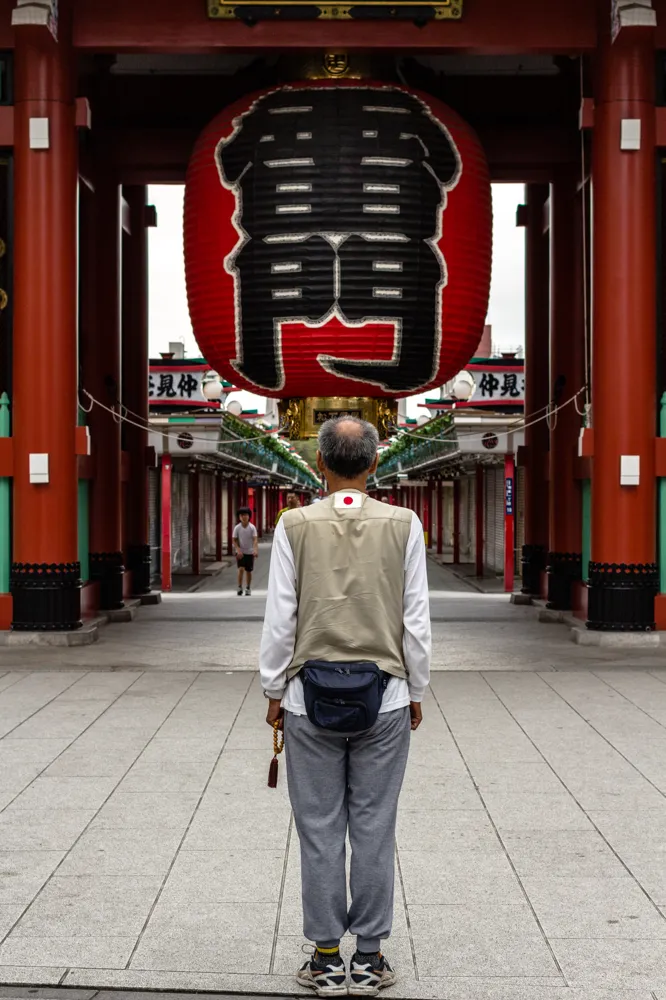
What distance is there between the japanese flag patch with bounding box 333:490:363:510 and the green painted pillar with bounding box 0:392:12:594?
34.2ft

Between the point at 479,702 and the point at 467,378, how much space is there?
1542 centimetres

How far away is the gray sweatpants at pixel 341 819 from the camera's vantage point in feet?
14.6

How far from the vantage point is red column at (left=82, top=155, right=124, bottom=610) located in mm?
18297

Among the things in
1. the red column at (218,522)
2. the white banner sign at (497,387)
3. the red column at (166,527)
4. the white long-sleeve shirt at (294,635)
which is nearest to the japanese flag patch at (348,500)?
the white long-sleeve shirt at (294,635)

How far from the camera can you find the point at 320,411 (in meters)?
13.0

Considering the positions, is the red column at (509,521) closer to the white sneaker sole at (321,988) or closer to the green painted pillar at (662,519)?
the green painted pillar at (662,519)

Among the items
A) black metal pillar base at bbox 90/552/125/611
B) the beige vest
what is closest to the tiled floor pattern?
the beige vest

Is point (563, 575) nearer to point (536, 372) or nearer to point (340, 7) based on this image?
point (536, 372)

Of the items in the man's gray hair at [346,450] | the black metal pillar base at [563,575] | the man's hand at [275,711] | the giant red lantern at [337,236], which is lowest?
the black metal pillar base at [563,575]

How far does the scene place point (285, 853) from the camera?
5988 millimetres

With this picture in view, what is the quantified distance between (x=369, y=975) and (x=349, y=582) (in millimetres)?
1357

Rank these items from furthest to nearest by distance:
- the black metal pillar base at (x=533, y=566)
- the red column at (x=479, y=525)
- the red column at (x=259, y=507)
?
the red column at (x=259, y=507)
the red column at (x=479, y=525)
the black metal pillar base at (x=533, y=566)

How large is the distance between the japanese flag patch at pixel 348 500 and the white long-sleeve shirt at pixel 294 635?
21cm

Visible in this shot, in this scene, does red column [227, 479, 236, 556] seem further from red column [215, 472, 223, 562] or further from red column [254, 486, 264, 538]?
red column [254, 486, 264, 538]
